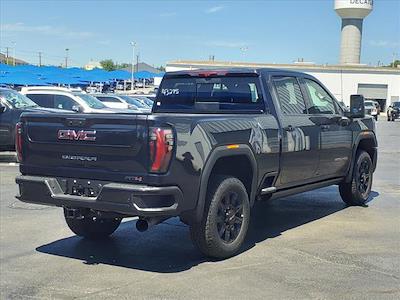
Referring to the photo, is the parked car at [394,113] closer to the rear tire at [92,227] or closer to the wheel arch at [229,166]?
the wheel arch at [229,166]

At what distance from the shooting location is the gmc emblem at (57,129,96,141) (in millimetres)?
5206

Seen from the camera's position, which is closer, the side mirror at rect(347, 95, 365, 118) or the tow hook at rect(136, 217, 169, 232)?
the tow hook at rect(136, 217, 169, 232)

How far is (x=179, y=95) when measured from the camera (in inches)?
288

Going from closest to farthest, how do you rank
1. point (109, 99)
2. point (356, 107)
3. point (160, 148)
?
point (160, 148), point (356, 107), point (109, 99)

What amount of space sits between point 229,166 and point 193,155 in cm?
89

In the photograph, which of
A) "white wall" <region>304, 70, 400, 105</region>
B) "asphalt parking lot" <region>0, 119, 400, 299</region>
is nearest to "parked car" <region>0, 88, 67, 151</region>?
"asphalt parking lot" <region>0, 119, 400, 299</region>

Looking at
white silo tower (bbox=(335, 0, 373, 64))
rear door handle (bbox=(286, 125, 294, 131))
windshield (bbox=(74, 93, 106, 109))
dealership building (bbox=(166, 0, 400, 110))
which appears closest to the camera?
rear door handle (bbox=(286, 125, 294, 131))

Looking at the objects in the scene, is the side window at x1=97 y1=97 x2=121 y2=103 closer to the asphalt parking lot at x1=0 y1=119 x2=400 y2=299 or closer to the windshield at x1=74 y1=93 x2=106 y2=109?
the windshield at x1=74 y1=93 x2=106 y2=109

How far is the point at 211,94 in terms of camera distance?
6.98 metres

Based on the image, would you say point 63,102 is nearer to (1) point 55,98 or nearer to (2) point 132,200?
(1) point 55,98

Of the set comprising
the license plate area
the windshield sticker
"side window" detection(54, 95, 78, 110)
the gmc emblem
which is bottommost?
the license plate area

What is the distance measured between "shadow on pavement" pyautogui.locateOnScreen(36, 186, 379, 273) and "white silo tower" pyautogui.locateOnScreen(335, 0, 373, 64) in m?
83.5

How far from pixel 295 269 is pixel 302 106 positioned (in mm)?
2464

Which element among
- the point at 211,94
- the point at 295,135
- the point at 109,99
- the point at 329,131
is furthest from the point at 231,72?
the point at 109,99
